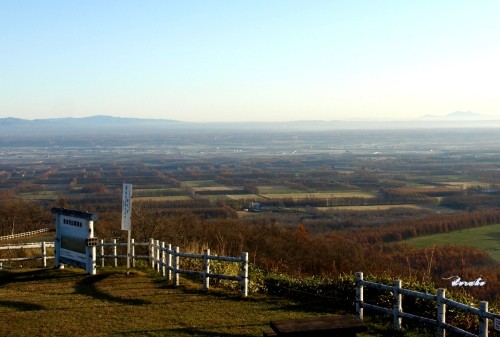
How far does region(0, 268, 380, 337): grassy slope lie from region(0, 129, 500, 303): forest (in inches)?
216

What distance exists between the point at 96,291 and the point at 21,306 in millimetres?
1936

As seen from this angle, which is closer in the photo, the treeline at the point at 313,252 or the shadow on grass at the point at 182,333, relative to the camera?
the shadow on grass at the point at 182,333

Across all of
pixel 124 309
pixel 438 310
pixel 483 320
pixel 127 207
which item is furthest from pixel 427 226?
pixel 483 320

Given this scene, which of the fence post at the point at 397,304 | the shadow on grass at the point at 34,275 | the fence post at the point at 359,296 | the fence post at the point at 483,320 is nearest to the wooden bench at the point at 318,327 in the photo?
the fence post at the point at 483,320

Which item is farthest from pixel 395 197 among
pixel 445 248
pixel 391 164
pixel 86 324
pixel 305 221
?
pixel 86 324

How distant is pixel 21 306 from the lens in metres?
13.1

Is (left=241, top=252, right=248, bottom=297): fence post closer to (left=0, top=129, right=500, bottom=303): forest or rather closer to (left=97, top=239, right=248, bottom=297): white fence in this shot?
(left=97, top=239, right=248, bottom=297): white fence

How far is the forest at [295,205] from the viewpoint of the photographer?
31281mm

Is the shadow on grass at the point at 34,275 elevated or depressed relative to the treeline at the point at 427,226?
elevated

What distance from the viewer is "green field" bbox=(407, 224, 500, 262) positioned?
42000mm

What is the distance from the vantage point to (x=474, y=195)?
7500 centimetres

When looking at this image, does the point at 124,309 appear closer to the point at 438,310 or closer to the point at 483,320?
the point at 438,310

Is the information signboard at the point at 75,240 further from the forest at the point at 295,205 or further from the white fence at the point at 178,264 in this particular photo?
the forest at the point at 295,205

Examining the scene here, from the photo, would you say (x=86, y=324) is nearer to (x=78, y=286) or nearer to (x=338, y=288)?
(x=78, y=286)
